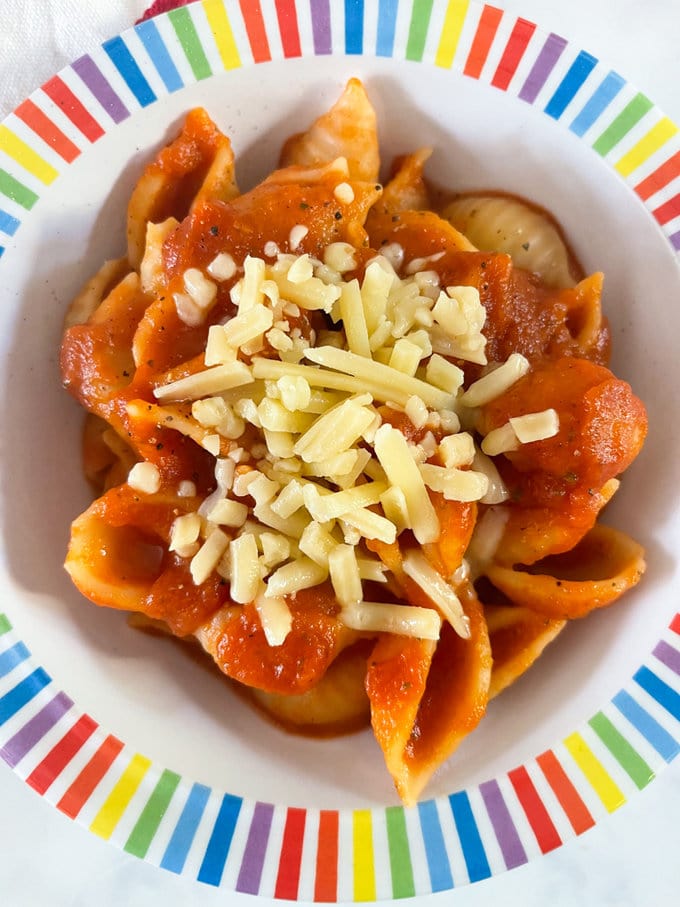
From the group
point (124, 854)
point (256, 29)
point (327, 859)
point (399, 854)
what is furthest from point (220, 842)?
point (256, 29)

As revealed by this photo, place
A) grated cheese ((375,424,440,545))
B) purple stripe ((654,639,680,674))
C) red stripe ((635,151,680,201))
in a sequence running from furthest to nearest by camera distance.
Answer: red stripe ((635,151,680,201))
purple stripe ((654,639,680,674))
grated cheese ((375,424,440,545))

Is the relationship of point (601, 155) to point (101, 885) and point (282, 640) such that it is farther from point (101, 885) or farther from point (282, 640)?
point (101, 885)

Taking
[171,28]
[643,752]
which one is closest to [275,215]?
[171,28]

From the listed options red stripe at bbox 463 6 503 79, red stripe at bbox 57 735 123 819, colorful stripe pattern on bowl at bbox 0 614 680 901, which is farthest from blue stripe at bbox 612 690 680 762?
red stripe at bbox 463 6 503 79

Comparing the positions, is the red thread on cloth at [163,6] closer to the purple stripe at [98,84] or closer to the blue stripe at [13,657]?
the purple stripe at [98,84]

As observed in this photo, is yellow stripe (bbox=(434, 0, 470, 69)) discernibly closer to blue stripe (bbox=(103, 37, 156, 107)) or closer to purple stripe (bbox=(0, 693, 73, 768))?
blue stripe (bbox=(103, 37, 156, 107))

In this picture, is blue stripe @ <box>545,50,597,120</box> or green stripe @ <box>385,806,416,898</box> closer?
green stripe @ <box>385,806,416,898</box>

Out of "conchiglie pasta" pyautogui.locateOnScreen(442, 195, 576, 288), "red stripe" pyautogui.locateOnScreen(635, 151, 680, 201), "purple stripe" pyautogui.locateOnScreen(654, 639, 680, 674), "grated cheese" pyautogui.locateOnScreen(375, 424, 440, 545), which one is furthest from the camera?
"conchiglie pasta" pyautogui.locateOnScreen(442, 195, 576, 288)
